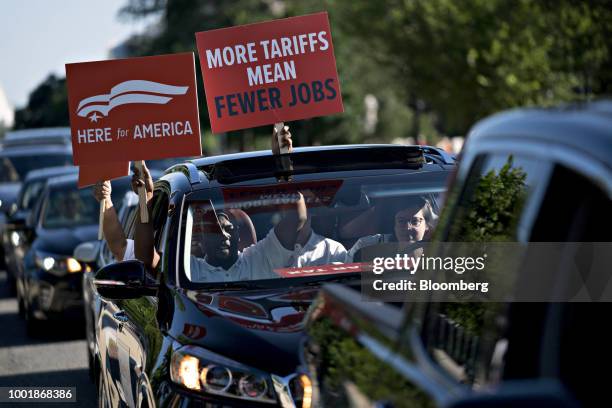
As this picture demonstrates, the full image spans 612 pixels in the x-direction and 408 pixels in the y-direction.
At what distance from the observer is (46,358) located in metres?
11.6

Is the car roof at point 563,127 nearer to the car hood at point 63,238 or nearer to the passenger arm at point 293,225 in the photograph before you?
the passenger arm at point 293,225

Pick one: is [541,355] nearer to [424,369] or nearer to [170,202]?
[424,369]

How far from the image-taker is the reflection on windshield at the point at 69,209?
1467 centimetres

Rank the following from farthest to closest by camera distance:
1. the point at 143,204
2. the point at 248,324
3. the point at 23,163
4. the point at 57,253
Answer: the point at 23,163, the point at 57,253, the point at 143,204, the point at 248,324

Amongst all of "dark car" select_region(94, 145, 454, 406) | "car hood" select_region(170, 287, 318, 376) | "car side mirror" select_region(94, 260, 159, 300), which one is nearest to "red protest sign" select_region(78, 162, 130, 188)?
"dark car" select_region(94, 145, 454, 406)

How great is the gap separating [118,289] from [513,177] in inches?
136

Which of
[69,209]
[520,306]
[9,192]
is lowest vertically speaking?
[9,192]

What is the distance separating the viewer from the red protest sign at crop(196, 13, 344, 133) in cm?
824

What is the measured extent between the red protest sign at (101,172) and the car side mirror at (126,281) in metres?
2.19

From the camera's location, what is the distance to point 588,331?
8.38 feet

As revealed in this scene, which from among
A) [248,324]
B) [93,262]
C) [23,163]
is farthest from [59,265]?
[23,163]

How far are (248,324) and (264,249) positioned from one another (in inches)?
46.0

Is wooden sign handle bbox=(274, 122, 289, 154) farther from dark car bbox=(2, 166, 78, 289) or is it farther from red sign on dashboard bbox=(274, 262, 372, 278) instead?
dark car bbox=(2, 166, 78, 289)

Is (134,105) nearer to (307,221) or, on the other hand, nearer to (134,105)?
(134,105)
